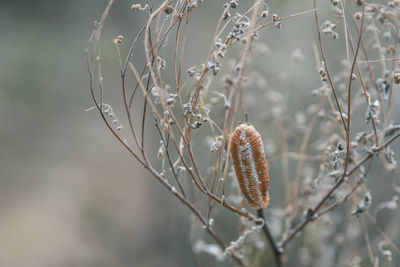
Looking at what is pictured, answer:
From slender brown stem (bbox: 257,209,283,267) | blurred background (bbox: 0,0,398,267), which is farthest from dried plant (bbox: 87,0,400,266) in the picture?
blurred background (bbox: 0,0,398,267)

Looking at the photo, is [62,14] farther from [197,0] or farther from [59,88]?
[197,0]

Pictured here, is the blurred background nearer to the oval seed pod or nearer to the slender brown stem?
the slender brown stem

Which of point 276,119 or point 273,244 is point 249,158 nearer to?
point 273,244

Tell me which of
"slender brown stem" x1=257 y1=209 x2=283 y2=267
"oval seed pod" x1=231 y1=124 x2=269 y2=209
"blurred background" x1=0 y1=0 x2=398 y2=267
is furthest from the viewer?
"blurred background" x1=0 y1=0 x2=398 y2=267

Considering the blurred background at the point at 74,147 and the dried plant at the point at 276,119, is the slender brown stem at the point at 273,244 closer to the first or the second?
the dried plant at the point at 276,119

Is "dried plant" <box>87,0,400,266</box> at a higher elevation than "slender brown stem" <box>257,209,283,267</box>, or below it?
higher

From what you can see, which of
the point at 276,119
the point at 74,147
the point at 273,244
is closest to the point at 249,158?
the point at 273,244
